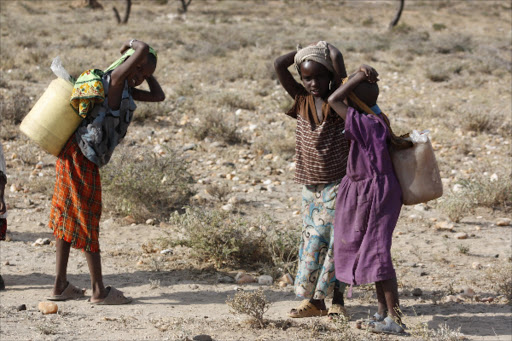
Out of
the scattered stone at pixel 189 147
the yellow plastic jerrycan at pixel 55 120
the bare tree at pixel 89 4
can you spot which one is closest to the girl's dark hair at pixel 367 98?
the yellow plastic jerrycan at pixel 55 120

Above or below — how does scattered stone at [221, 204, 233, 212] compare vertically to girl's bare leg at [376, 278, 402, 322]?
below

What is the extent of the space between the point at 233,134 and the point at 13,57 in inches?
263

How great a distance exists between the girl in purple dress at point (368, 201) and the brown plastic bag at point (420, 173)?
7cm

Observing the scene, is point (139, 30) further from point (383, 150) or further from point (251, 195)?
point (383, 150)

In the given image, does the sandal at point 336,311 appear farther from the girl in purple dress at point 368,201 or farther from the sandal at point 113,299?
the sandal at point 113,299

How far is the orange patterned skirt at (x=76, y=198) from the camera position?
3.88 metres

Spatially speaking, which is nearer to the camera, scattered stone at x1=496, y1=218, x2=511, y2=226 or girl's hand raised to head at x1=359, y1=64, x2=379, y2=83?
girl's hand raised to head at x1=359, y1=64, x2=379, y2=83

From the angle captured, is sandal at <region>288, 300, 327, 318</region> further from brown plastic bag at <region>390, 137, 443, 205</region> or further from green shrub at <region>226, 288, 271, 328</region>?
brown plastic bag at <region>390, 137, 443, 205</region>

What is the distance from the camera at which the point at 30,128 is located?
12.6ft

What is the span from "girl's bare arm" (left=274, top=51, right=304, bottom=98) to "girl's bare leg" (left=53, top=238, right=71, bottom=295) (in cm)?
172

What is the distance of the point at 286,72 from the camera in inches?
149

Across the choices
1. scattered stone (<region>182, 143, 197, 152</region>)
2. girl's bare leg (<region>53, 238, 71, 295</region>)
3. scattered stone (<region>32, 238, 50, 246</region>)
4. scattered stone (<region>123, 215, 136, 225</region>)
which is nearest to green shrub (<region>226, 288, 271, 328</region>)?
girl's bare leg (<region>53, 238, 71, 295</region>)

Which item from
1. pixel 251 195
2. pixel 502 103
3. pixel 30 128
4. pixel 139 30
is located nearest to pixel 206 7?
pixel 139 30

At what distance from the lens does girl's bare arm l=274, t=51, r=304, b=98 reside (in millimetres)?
3746
